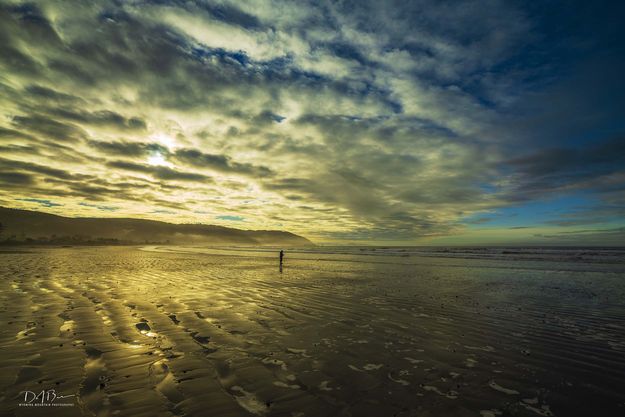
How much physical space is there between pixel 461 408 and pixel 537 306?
40.2 feet

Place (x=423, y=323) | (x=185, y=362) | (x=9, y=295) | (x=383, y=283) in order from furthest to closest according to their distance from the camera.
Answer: (x=383, y=283) → (x=9, y=295) → (x=423, y=323) → (x=185, y=362)

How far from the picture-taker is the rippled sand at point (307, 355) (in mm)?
5246

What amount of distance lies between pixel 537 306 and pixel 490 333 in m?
6.58

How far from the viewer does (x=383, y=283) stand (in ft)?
71.2

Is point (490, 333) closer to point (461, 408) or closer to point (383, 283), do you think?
point (461, 408)

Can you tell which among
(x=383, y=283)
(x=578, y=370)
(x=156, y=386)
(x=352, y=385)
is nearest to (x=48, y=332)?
(x=156, y=386)

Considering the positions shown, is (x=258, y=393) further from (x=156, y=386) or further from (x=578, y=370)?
(x=578, y=370)

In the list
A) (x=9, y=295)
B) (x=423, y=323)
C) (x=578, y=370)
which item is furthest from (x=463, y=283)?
(x=9, y=295)

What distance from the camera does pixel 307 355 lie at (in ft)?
24.8

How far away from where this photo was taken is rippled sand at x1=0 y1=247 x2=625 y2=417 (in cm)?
A: 525

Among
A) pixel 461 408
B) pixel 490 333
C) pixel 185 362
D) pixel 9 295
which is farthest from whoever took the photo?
pixel 9 295

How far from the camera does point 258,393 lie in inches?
217

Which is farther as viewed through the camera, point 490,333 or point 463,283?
point 463,283

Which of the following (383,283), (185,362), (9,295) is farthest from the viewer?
(383,283)
